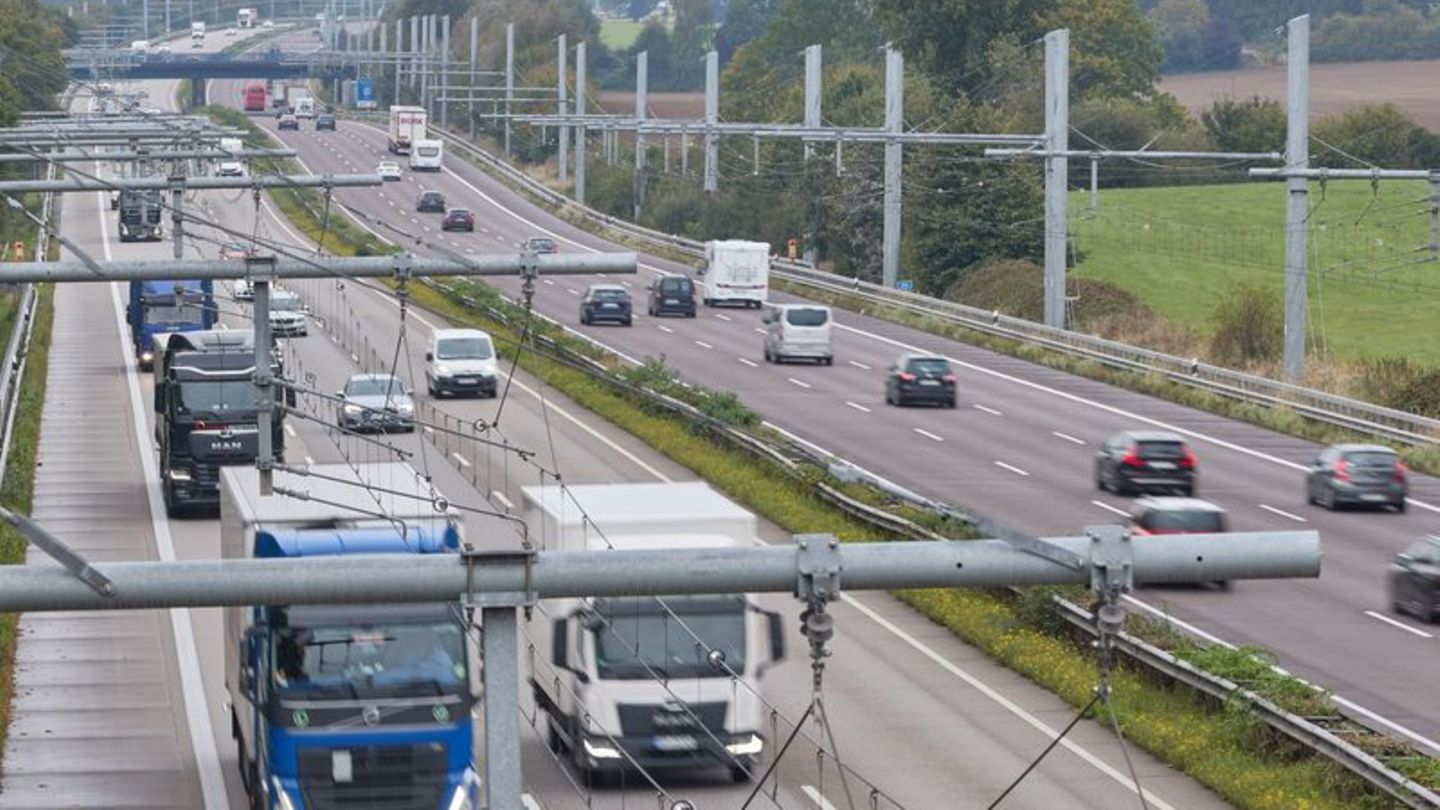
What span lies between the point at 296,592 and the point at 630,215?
125 metres

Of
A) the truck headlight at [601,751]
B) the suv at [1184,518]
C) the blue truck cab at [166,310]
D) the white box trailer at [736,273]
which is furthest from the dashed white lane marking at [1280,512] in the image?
the white box trailer at [736,273]

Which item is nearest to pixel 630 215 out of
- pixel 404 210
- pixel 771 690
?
pixel 404 210

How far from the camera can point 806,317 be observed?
72.4 meters

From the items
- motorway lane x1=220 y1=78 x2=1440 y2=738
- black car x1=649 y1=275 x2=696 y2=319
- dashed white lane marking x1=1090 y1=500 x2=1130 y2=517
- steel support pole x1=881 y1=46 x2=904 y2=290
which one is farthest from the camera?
black car x1=649 y1=275 x2=696 y2=319

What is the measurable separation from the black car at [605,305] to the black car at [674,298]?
4.10 metres

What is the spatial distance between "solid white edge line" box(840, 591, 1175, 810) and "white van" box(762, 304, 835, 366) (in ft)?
117

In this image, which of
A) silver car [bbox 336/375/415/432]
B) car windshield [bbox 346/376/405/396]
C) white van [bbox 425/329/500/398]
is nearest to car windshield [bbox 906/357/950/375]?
white van [bbox 425/329/500/398]

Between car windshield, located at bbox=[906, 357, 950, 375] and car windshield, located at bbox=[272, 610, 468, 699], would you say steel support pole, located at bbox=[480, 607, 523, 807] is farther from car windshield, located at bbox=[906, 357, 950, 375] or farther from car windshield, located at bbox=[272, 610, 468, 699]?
car windshield, located at bbox=[906, 357, 950, 375]

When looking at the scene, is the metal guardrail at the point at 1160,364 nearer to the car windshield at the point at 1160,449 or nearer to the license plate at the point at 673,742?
the car windshield at the point at 1160,449

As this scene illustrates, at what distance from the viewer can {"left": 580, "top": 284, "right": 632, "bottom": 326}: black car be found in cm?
8138

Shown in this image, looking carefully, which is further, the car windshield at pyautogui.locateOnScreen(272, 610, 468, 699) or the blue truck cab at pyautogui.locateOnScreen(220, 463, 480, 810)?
the car windshield at pyautogui.locateOnScreen(272, 610, 468, 699)

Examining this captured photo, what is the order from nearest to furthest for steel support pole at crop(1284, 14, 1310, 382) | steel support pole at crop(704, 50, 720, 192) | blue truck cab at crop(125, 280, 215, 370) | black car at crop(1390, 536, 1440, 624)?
black car at crop(1390, 536, 1440, 624), steel support pole at crop(1284, 14, 1310, 382), blue truck cab at crop(125, 280, 215, 370), steel support pole at crop(704, 50, 720, 192)

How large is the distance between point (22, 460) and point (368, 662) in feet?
109

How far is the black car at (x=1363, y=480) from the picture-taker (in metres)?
46.8
